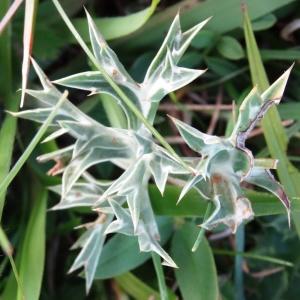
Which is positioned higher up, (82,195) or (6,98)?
(6,98)

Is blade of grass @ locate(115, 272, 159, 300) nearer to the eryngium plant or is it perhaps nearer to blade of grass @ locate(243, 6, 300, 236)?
the eryngium plant

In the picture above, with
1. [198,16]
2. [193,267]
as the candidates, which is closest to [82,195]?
[193,267]

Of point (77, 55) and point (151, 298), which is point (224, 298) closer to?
point (151, 298)

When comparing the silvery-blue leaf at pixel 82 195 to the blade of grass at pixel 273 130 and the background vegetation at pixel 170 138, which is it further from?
the blade of grass at pixel 273 130

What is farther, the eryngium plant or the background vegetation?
the background vegetation

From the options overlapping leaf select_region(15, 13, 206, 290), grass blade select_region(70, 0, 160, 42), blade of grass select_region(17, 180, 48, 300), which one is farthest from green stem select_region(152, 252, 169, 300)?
grass blade select_region(70, 0, 160, 42)

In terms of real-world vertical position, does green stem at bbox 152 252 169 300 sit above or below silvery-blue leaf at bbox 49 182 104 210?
below

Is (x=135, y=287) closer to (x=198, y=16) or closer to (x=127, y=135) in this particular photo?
(x=127, y=135)

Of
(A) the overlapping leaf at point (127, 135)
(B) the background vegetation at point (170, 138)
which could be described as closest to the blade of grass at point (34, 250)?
(B) the background vegetation at point (170, 138)
